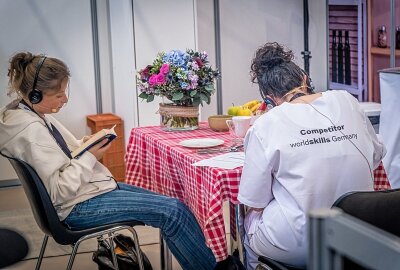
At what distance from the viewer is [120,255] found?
10.1ft

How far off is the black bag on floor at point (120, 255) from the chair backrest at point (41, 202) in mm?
549

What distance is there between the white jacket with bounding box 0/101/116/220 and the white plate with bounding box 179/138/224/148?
392 millimetres

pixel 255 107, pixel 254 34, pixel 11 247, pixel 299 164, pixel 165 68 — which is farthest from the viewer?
pixel 254 34

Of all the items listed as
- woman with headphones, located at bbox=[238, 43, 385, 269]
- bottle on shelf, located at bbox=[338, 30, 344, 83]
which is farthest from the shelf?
woman with headphones, located at bbox=[238, 43, 385, 269]

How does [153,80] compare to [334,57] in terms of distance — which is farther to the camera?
[334,57]

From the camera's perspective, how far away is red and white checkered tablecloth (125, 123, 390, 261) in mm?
2291

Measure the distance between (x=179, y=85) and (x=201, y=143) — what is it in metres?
0.36

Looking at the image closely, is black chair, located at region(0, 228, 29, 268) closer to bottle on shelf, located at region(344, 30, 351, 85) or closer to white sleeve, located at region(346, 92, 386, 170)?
white sleeve, located at region(346, 92, 386, 170)

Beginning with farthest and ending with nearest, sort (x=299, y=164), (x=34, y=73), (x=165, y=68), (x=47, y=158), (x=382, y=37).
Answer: (x=382, y=37)
(x=165, y=68)
(x=34, y=73)
(x=47, y=158)
(x=299, y=164)

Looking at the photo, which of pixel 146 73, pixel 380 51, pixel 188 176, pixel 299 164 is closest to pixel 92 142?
pixel 188 176

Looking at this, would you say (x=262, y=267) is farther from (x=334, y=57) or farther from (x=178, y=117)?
(x=334, y=57)

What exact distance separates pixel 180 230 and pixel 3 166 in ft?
10.1

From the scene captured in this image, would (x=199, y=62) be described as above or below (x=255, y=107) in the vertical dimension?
above

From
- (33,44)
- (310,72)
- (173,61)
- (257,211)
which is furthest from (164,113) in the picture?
(310,72)
